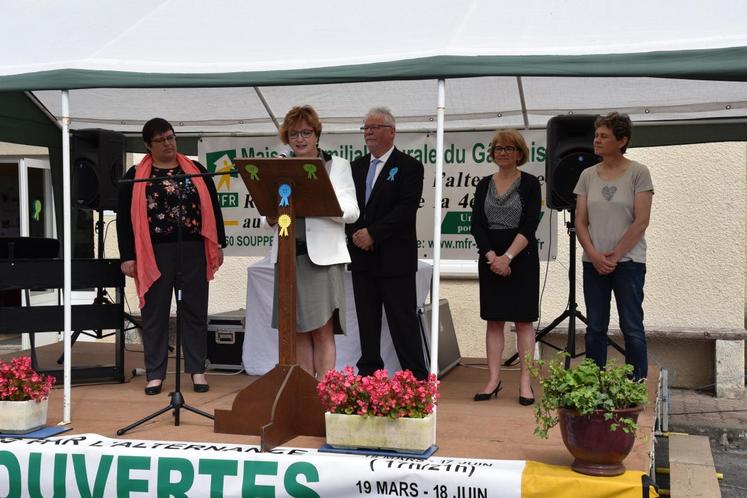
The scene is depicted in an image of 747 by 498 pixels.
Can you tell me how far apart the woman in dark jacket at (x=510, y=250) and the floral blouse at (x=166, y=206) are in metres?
1.71

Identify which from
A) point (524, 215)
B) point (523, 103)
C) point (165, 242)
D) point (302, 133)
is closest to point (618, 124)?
point (524, 215)

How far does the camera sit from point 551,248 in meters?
6.78

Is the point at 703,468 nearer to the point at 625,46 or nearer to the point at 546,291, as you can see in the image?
the point at 625,46

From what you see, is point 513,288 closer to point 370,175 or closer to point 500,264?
point 500,264

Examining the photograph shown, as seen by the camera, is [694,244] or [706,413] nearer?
[706,413]

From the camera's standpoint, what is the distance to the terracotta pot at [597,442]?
355 cm

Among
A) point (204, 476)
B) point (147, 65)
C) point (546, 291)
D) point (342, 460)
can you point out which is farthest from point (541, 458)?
point (546, 291)

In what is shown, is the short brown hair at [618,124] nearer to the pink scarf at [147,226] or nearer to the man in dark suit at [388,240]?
the man in dark suit at [388,240]

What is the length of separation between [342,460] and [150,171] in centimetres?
231

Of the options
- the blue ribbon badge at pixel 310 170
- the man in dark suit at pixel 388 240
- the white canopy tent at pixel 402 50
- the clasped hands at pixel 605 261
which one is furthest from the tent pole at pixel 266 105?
the clasped hands at pixel 605 261

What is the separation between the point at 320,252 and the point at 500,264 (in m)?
1.04

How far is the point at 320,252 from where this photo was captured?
15.3 ft

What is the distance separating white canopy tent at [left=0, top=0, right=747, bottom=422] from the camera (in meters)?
3.88

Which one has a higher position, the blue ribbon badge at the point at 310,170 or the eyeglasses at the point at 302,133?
the eyeglasses at the point at 302,133
